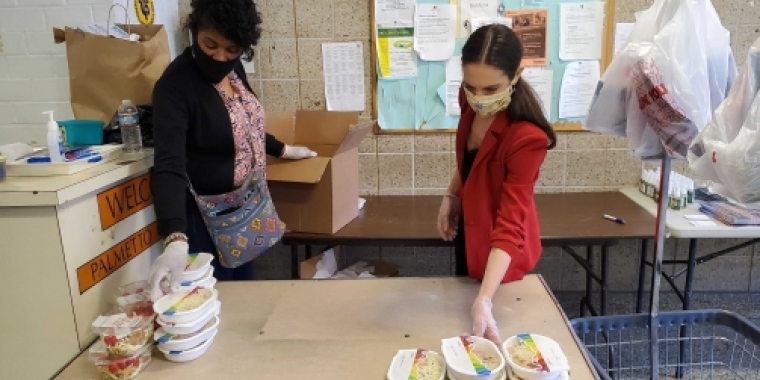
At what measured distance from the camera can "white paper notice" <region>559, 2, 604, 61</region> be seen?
8.73 ft

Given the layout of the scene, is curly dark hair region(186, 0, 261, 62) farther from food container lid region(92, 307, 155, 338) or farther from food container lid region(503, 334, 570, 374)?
food container lid region(503, 334, 570, 374)

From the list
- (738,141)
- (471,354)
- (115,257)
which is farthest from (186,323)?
(738,141)

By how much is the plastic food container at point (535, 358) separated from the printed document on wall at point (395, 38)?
1.80 m

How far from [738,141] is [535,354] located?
1.92 ft

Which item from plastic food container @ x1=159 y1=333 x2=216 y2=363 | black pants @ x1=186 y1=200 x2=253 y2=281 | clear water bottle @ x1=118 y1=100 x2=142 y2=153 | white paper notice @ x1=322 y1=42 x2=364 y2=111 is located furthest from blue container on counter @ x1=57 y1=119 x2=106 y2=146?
white paper notice @ x1=322 y1=42 x2=364 y2=111

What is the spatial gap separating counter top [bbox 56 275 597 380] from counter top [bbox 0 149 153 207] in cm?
38

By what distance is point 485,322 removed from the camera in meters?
1.27

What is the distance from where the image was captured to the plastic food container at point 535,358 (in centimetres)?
110

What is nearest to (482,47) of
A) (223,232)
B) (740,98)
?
(740,98)

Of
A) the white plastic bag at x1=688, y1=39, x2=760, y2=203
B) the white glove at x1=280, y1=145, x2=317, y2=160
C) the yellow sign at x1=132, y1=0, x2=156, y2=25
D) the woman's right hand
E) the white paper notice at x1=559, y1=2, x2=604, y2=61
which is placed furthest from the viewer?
the white paper notice at x1=559, y1=2, x2=604, y2=61

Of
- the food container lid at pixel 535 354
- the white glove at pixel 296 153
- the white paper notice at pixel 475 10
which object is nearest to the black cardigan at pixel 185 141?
the white glove at pixel 296 153

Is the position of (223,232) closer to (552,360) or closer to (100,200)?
(100,200)

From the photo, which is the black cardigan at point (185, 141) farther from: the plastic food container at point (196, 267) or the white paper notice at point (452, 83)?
the white paper notice at point (452, 83)

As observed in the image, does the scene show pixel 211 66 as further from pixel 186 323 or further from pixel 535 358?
pixel 535 358
